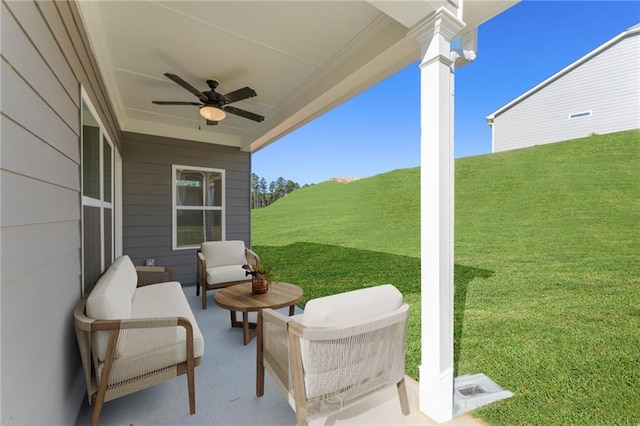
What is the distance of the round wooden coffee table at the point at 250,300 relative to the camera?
2.62 metres

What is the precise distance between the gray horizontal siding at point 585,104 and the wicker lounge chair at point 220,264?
13030 mm

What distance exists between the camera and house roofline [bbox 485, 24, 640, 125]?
349 inches

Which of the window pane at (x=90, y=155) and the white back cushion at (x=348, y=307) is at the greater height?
the window pane at (x=90, y=155)

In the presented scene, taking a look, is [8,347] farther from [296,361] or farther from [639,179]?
[639,179]

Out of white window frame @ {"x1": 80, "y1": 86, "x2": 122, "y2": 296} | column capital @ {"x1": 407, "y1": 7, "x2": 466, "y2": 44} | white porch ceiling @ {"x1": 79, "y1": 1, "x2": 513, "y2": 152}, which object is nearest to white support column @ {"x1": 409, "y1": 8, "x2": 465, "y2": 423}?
column capital @ {"x1": 407, "y1": 7, "x2": 466, "y2": 44}

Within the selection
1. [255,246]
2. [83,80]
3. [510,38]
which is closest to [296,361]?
[83,80]

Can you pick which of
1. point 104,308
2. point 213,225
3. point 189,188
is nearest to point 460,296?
point 104,308

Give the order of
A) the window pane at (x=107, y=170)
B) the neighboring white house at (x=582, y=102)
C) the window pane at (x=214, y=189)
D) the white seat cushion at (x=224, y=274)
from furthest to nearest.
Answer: the neighboring white house at (x=582, y=102) < the window pane at (x=214, y=189) < the white seat cushion at (x=224, y=274) < the window pane at (x=107, y=170)

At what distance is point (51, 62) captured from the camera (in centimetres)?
138

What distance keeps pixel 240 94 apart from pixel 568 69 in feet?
43.2

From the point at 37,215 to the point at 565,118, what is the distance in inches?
598

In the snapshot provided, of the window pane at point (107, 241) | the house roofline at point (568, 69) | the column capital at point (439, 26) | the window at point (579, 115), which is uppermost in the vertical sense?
the house roofline at point (568, 69)

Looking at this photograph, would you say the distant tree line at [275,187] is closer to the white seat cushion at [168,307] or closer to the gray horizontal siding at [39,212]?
the white seat cushion at [168,307]

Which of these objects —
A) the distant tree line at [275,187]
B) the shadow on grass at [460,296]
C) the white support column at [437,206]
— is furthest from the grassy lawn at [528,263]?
the distant tree line at [275,187]
